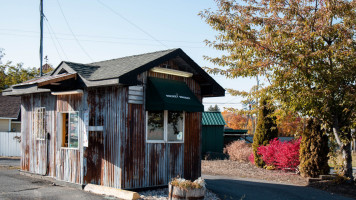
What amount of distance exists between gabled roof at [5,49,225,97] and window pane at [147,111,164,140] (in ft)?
4.96

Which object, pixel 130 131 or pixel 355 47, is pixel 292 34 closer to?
pixel 355 47

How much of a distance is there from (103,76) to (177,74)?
2.78m

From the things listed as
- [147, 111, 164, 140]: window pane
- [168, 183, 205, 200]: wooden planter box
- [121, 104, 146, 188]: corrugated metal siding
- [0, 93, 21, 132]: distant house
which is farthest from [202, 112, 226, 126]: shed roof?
[168, 183, 205, 200]: wooden planter box

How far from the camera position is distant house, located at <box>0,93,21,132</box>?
3002 cm

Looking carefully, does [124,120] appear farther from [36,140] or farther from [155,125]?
[36,140]

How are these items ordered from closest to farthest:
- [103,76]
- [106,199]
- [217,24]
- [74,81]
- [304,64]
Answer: [106,199] → [103,76] → [74,81] → [304,64] → [217,24]

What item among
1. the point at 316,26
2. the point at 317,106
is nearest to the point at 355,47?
the point at 316,26

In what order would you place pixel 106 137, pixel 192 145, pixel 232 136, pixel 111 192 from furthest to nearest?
pixel 232 136, pixel 192 145, pixel 106 137, pixel 111 192

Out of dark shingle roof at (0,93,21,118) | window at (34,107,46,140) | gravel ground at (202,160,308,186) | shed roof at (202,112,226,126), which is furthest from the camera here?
dark shingle roof at (0,93,21,118)

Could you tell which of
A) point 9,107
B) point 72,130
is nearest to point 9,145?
point 9,107

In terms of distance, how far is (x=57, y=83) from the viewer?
38.1 feet

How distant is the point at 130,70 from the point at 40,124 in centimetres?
530

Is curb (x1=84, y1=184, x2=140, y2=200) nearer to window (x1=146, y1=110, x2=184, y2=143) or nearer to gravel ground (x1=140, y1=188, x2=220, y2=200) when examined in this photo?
gravel ground (x1=140, y1=188, x2=220, y2=200)

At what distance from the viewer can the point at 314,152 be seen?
1538 cm
